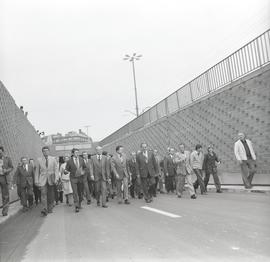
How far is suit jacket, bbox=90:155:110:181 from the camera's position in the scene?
13.4 meters

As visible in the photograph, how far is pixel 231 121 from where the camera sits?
17.5m

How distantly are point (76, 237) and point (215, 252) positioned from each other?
2.72 meters

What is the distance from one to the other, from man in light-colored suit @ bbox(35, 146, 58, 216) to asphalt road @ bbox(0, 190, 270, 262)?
7.44 ft

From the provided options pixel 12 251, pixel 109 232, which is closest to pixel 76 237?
pixel 109 232

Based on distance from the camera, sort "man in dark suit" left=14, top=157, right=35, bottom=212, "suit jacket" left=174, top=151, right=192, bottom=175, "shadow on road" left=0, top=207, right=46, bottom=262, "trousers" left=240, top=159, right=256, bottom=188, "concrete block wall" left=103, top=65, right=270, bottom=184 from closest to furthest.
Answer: "shadow on road" left=0, top=207, right=46, bottom=262, "suit jacket" left=174, top=151, right=192, bottom=175, "trousers" left=240, top=159, right=256, bottom=188, "man in dark suit" left=14, top=157, right=35, bottom=212, "concrete block wall" left=103, top=65, right=270, bottom=184

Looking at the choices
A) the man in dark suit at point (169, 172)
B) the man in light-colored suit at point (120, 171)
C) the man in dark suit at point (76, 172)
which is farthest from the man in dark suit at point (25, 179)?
the man in dark suit at point (169, 172)

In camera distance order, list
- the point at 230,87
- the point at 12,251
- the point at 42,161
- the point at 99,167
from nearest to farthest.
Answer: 1. the point at 12,251
2. the point at 42,161
3. the point at 99,167
4. the point at 230,87

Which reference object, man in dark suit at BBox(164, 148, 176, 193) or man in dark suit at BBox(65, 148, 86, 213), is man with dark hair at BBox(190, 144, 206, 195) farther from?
man in dark suit at BBox(65, 148, 86, 213)

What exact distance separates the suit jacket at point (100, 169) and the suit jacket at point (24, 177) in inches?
100

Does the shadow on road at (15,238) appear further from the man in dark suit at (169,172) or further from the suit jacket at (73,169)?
the man in dark suit at (169,172)

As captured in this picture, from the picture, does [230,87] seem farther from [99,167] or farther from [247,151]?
[99,167]

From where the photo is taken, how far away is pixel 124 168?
1407 centimetres

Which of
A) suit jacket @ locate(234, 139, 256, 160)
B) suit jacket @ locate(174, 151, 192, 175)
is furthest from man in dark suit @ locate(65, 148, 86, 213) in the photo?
suit jacket @ locate(234, 139, 256, 160)

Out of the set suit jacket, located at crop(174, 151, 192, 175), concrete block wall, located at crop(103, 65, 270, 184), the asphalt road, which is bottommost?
the asphalt road
